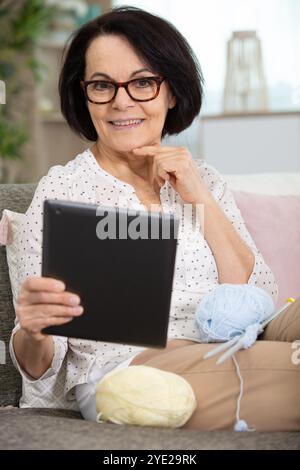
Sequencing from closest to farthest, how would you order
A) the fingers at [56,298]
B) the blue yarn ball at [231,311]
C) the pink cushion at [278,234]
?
the fingers at [56,298], the blue yarn ball at [231,311], the pink cushion at [278,234]

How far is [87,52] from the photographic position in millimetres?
1646

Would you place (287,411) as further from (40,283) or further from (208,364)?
(40,283)

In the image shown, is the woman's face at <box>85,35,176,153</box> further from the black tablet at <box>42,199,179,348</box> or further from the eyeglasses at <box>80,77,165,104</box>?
the black tablet at <box>42,199,179,348</box>

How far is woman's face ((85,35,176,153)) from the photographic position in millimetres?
1586

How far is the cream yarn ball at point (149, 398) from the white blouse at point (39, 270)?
275 millimetres

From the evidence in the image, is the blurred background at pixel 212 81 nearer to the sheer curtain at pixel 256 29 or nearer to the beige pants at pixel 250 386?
the sheer curtain at pixel 256 29

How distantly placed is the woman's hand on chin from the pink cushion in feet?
0.91

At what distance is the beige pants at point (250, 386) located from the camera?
118 centimetres

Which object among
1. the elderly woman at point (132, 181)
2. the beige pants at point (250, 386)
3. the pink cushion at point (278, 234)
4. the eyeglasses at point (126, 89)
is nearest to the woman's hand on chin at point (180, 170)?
the elderly woman at point (132, 181)

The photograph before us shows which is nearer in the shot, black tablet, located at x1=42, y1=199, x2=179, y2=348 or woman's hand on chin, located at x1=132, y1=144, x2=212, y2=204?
black tablet, located at x1=42, y1=199, x2=179, y2=348

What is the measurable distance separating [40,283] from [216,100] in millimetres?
3918

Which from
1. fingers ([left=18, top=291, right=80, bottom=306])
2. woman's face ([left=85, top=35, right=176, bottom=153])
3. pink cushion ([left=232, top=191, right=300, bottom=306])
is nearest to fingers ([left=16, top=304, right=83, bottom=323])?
fingers ([left=18, top=291, right=80, bottom=306])

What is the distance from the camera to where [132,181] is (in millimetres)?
1676
